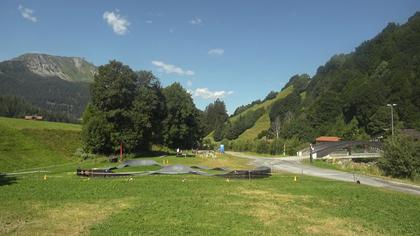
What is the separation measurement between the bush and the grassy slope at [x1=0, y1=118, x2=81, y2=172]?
45.2 metres

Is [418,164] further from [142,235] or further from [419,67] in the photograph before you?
[419,67]

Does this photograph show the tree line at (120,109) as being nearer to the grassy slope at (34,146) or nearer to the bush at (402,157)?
the grassy slope at (34,146)

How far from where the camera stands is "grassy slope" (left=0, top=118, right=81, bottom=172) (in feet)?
179

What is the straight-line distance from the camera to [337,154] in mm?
90500

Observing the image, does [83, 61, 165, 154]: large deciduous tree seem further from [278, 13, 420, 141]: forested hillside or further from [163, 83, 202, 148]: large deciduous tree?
[278, 13, 420, 141]: forested hillside

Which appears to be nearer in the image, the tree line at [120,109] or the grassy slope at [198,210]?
the grassy slope at [198,210]

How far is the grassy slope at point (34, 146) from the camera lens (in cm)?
5462

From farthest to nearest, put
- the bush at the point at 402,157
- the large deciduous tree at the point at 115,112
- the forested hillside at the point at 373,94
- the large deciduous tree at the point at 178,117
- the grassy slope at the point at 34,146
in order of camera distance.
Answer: the forested hillside at the point at 373,94, the large deciduous tree at the point at 178,117, the large deciduous tree at the point at 115,112, the grassy slope at the point at 34,146, the bush at the point at 402,157

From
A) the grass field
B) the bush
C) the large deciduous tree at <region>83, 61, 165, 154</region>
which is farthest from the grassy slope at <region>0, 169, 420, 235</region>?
the large deciduous tree at <region>83, 61, 165, 154</region>

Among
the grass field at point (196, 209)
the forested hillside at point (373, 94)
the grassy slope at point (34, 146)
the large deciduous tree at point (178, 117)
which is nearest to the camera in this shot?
the grass field at point (196, 209)

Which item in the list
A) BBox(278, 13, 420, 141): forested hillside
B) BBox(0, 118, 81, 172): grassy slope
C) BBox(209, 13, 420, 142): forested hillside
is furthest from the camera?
BBox(278, 13, 420, 141): forested hillside

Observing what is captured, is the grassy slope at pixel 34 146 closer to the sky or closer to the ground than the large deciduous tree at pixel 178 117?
closer to the ground

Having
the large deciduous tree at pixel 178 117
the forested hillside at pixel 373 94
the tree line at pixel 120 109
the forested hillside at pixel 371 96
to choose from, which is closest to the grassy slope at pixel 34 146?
the tree line at pixel 120 109

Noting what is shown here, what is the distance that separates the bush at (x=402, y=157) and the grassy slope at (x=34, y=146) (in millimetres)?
45170
